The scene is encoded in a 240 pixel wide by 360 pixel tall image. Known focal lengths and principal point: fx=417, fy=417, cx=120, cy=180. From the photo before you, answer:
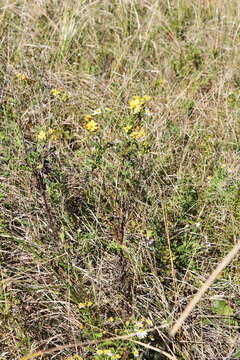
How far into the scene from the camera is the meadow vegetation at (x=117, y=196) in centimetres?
143

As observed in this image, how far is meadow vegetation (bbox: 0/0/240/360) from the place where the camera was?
4.68ft

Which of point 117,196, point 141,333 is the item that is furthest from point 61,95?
point 141,333

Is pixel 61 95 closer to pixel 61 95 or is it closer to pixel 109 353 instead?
pixel 61 95

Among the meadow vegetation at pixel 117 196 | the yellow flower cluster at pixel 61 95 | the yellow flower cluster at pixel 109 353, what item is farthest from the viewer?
the yellow flower cluster at pixel 61 95

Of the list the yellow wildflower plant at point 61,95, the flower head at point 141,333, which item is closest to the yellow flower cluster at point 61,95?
the yellow wildflower plant at point 61,95

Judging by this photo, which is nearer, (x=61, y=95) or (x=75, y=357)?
(x=75, y=357)

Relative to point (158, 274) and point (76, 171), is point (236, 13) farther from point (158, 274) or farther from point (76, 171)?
point (158, 274)

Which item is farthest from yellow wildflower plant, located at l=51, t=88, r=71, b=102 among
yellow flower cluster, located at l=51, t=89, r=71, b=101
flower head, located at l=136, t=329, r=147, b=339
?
flower head, located at l=136, t=329, r=147, b=339

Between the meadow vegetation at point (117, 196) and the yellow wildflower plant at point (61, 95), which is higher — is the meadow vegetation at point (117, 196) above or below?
below

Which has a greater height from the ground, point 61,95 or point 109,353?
point 61,95

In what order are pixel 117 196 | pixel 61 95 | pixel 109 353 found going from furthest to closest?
1. pixel 61 95
2. pixel 117 196
3. pixel 109 353

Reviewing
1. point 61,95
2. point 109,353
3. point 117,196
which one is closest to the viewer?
point 109,353

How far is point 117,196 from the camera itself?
1.76m

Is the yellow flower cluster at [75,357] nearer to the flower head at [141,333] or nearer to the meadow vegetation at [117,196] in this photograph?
the meadow vegetation at [117,196]
